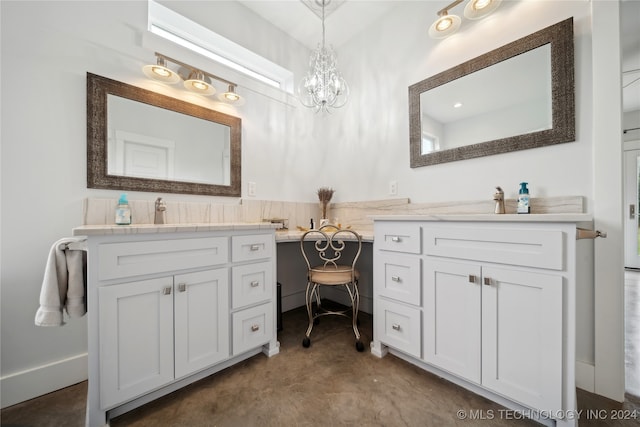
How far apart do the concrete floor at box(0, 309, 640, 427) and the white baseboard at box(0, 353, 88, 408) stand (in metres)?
0.04

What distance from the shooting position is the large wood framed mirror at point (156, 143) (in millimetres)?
1498

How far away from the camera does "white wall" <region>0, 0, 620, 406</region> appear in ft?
4.19

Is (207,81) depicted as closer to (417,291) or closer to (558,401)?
(417,291)

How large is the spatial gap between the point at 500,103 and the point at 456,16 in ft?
2.22

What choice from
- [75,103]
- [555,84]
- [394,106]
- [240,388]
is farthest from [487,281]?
[75,103]

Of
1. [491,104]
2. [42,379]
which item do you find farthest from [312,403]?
[491,104]

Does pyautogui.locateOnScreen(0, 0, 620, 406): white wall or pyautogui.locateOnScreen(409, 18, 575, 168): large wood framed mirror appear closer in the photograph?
pyautogui.locateOnScreen(0, 0, 620, 406): white wall

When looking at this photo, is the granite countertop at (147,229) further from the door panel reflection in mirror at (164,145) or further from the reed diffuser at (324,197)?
the reed diffuser at (324,197)

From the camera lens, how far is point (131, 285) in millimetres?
1137

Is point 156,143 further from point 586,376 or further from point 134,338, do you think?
point 586,376

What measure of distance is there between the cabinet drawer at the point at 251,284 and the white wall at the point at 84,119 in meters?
0.81

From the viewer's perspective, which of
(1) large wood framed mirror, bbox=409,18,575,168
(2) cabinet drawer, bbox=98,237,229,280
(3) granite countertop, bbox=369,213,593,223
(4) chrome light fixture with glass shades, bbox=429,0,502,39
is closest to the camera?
(3) granite countertop, bbox=369,213,593,223

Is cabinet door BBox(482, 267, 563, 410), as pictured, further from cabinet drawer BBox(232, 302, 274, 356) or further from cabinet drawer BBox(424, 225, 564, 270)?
cabinet drawer BBox(232, 302, 274, 356)

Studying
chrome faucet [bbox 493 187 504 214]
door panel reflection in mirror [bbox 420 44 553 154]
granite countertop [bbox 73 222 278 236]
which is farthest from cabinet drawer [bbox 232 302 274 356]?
door panel reflection in mirror [bbox 420 44 553 154]
